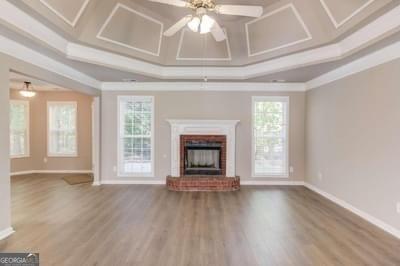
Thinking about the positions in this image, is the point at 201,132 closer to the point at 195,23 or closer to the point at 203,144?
the point at 203,144

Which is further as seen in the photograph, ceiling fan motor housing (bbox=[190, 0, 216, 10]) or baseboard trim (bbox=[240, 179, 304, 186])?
baseboard trim (bbox=[240, 179, 304, 186])

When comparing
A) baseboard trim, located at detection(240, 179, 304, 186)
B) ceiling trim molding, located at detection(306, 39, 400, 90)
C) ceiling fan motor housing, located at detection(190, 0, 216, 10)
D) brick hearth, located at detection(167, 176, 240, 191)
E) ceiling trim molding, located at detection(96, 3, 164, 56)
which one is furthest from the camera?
baseboard trim, located at detection(240, 179, 304, 186)

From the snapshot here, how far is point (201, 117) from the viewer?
690 cm

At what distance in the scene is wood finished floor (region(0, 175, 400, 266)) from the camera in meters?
3.00

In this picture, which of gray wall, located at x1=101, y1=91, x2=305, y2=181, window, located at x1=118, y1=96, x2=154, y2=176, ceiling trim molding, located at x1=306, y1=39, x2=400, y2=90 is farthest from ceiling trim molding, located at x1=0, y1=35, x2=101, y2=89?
ceiling trim molding, located at x1=306, y1=39, x2=400, y2=90

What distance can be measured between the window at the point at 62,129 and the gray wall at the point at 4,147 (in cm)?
511

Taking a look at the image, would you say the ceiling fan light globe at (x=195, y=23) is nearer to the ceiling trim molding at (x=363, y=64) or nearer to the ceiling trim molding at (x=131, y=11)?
the ceiling trim molding at (x=131, y=11)

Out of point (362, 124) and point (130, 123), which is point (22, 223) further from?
point (362, 124)

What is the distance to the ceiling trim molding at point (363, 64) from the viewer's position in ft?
11.9

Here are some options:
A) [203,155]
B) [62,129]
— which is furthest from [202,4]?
[62,129]

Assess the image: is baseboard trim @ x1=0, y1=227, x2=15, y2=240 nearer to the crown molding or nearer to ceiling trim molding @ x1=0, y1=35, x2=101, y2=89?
ceiling trim molding @ x1=0, y1=35, x2=101, y2=89

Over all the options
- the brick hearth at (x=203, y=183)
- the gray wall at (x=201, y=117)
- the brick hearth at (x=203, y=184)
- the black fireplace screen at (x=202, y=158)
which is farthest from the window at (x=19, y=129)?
the black fireplace screen at (x=202, y=158)

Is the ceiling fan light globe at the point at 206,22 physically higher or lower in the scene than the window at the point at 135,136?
higher

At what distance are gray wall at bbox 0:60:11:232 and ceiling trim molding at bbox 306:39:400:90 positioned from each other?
5.29m
